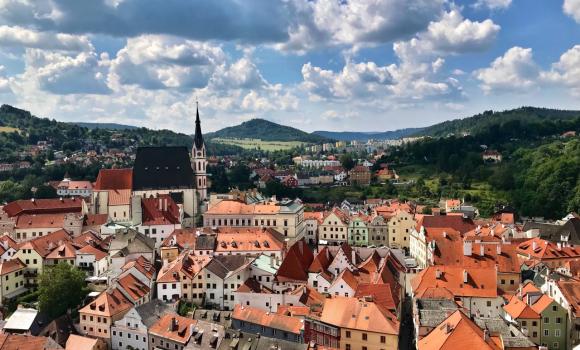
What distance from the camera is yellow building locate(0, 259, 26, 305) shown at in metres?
52.3

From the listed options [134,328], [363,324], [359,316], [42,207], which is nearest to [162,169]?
[42,207]

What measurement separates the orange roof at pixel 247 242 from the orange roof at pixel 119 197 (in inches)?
800

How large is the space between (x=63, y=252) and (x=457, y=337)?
42.2 meters

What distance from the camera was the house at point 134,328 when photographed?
43.8 m

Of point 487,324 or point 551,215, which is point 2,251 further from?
point 551,215

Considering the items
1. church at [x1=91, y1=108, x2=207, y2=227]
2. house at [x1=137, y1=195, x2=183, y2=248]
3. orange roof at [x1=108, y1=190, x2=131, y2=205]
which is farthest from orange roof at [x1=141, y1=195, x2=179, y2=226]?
orange roof at [x1=108, y1=190, x2=131, y2=205]

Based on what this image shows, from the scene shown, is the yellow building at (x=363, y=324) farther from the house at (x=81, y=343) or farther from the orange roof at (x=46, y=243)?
the orange roof at (x=46, y=243)

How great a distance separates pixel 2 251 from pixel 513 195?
289 feet

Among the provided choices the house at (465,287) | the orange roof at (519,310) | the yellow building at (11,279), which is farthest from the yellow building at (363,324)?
the yellow building at (11,279)

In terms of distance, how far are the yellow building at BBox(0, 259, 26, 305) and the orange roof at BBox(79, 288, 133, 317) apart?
11.5 m

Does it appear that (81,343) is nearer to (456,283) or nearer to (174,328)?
(174,328)

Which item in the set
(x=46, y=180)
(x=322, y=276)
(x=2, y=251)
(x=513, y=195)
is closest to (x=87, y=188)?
(x=46, y=180)

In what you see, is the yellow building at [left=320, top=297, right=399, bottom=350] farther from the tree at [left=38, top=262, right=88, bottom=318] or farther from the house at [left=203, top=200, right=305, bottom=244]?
the house at [left=203, top=200, right=305, bottom=244]

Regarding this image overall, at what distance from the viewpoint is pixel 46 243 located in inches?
2323
